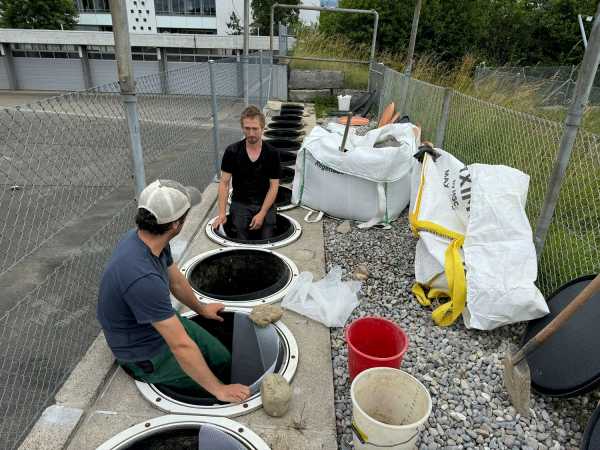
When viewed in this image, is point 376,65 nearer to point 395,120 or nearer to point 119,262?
point 395,120

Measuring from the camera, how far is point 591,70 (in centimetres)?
244

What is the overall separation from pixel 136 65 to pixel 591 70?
23.3 meters

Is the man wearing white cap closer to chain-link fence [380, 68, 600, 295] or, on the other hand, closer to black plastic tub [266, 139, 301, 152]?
chain-link fence [380, 68, 600, 295]

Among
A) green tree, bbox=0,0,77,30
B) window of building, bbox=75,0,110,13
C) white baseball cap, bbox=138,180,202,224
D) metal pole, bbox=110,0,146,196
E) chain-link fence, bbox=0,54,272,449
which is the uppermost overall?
window of building, bbox=75,0,110,13

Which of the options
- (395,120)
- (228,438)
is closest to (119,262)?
(228,438)

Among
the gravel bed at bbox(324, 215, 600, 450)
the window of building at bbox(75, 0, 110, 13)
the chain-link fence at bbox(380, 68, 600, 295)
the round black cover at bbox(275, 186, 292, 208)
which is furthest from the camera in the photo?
the window of building at bbox(75, 0, 110, 13)

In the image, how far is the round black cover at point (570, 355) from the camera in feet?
6.76

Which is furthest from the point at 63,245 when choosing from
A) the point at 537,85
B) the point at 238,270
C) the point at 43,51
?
the point at 43,51

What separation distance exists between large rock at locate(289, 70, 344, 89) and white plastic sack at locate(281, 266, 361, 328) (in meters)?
9.74

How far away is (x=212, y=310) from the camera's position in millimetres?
2602

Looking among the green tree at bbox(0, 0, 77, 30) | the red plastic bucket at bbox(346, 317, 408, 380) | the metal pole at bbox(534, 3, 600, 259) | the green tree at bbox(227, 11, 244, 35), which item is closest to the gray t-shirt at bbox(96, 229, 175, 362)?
the red plastic bucket at bbox(346, 317, 408, 380)

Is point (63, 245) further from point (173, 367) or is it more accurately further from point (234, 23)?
point (234, 23)

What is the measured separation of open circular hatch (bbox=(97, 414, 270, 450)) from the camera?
69.7 inches

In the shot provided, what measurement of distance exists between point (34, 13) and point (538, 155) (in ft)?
122
